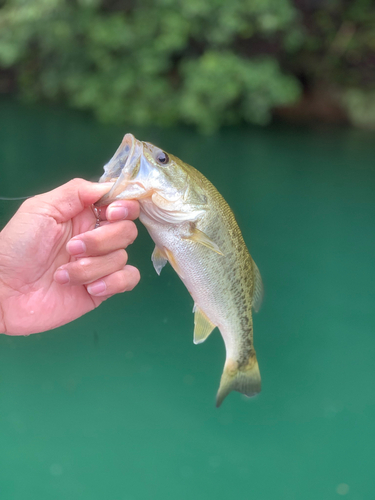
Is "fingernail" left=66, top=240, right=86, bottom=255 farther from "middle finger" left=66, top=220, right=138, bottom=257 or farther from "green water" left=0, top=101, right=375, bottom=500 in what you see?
"green water" left=0, top=101, right=375, bottom=500

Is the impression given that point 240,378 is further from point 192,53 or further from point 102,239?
point 192,53

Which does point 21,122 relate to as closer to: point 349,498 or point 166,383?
point 166,383

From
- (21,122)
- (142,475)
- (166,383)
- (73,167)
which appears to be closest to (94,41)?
(21,122)

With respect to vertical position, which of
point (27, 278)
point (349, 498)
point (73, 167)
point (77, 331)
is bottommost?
point (349, 498)

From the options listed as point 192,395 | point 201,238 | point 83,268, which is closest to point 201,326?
point 201,238

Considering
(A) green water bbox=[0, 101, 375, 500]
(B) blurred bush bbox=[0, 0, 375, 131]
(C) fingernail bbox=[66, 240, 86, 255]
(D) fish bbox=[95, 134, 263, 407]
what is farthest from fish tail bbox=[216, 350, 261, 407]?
(B) blurred bush bbox=[0, 0, 375, 131]
